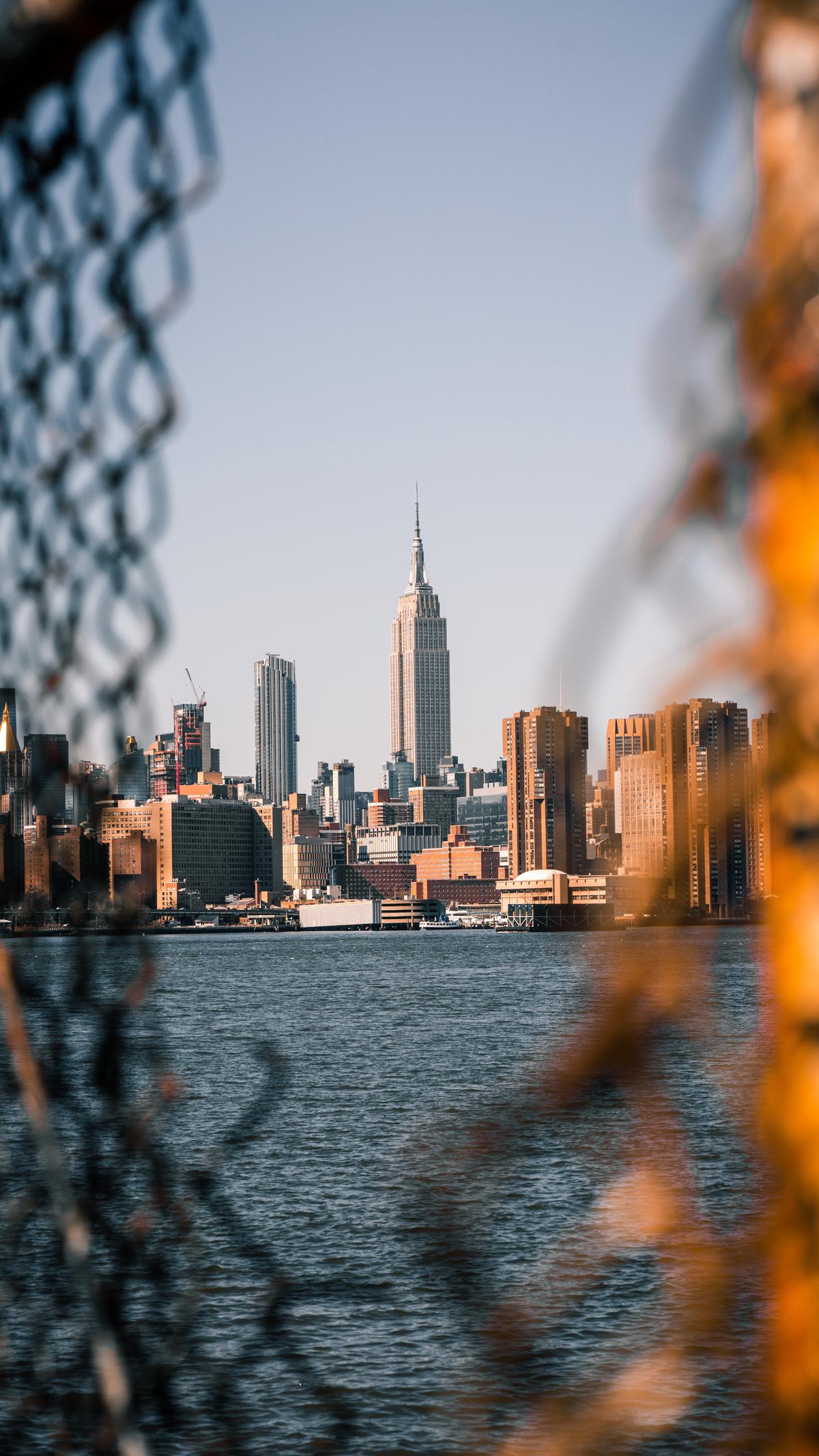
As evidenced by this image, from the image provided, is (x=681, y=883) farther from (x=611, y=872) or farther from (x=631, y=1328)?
(x=631, y=1328)

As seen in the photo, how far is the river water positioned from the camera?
17688 millimetres

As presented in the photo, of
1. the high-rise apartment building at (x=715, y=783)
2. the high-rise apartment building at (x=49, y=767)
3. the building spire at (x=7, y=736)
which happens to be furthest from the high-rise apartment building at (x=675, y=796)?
the building spire at (x=7, y=736)

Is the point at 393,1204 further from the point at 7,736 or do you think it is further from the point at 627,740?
the point at 627,740

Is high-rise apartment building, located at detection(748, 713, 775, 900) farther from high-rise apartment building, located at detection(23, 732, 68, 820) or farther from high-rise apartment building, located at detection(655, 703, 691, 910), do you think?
high-rise apartment building, located at detection(23, 732, 68, 820)

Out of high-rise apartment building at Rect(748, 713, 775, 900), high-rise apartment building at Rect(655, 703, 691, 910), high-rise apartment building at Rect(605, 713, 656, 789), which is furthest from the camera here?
high-rise apartment building at Rect(605, 713, 656, 789)

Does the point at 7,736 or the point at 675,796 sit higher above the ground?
the point at 7,736

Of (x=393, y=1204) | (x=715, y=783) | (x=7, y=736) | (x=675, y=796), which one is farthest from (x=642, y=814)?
(x=393, y=1204)

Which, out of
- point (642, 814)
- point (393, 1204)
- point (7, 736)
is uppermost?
point (7, 736)

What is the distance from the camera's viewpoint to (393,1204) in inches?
1198

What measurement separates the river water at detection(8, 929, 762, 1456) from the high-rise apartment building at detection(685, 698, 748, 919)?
9 cm

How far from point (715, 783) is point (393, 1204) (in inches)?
1216

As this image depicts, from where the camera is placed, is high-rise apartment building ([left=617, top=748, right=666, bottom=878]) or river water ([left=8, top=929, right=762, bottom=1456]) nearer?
high-rise apartment building ([left=617, top=748, right=666, bottom=878])

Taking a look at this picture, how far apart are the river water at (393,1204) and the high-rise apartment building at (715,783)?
0.29 feet

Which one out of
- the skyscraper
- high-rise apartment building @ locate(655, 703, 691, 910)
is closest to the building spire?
the skyscraper
